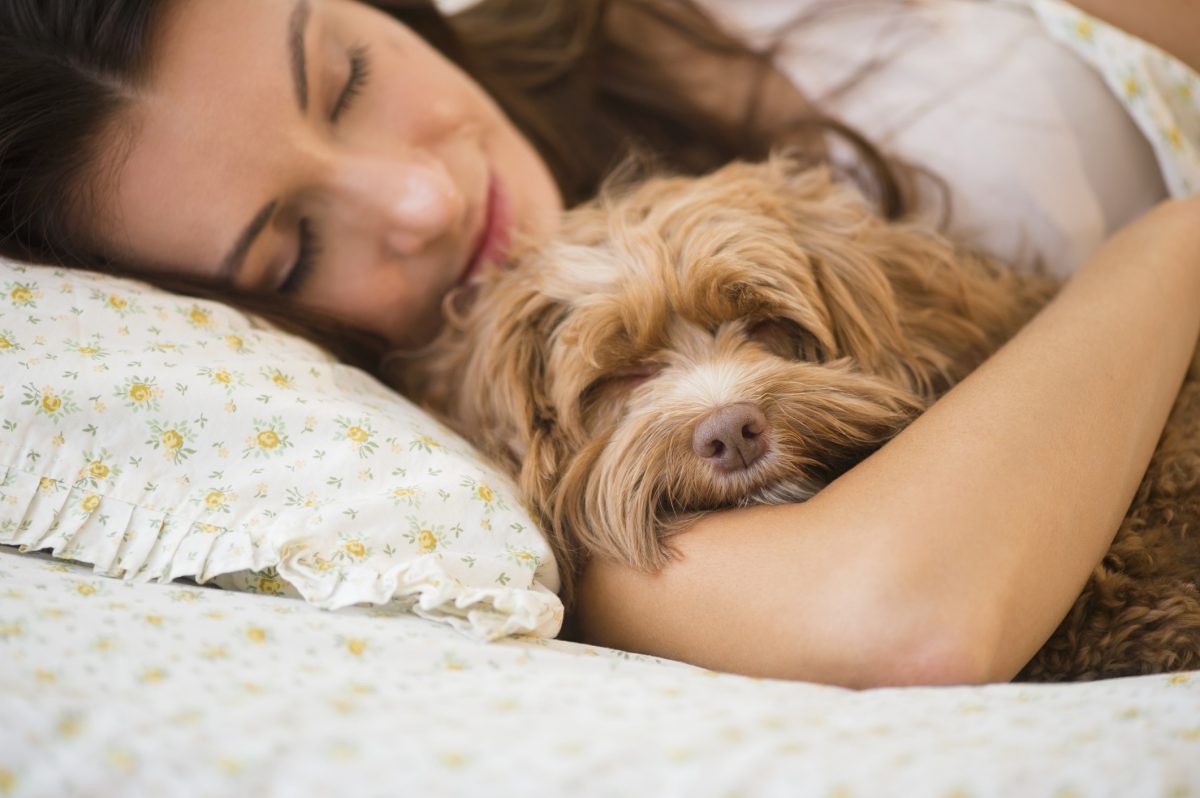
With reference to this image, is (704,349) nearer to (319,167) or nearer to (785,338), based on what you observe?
(785,338)

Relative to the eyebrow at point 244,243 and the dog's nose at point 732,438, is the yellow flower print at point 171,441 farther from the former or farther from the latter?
the dog's nose at point 732,438

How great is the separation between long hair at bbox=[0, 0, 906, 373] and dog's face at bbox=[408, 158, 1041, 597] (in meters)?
0.48

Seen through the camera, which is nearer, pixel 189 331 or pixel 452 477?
pixel 452 477

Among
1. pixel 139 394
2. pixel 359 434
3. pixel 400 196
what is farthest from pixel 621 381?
pixel 139 394

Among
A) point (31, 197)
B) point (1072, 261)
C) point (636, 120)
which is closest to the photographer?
point (31, 197)

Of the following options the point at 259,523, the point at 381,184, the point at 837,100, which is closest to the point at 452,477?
the point at 259,523

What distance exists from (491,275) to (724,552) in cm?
114

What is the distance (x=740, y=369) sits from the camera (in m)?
2.11

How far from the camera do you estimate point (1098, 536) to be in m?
1.70

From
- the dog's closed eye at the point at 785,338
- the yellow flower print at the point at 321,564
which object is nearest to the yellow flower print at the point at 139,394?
the yellow flower print at the point at 321,564

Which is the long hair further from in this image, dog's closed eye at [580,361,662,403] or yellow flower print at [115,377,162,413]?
dog's closed eye at [580,361,662,403]

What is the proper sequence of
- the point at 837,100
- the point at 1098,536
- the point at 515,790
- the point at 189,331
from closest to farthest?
1. the point at 515,790
2. the point at 1098,536
3. the point at 189,331
4. the point at 837,100

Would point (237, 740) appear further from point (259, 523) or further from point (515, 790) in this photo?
point (259, 523)

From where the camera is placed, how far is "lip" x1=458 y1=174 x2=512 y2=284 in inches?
107
